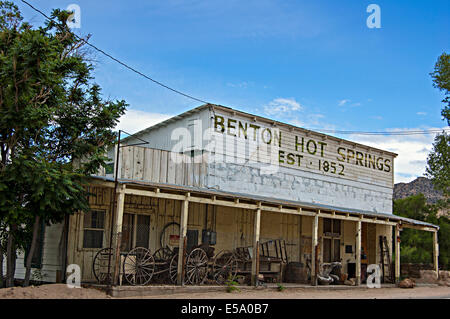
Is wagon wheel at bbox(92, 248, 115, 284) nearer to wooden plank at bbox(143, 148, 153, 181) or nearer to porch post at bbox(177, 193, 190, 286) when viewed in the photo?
porch post at bbox(177, 193, 190, 286)

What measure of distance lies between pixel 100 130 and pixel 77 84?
69.8 inches

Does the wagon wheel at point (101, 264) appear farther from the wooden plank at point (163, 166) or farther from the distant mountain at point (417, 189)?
the distant mountain at point (417, 189)

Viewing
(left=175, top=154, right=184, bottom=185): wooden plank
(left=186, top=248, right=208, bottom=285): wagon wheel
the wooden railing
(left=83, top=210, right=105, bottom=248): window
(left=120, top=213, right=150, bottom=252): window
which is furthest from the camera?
(left=175, top=154, right=184, bottom=185): wooden plank

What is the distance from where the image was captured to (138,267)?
14.7 meters

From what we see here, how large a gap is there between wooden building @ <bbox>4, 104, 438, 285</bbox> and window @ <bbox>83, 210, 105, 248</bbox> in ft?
0.11

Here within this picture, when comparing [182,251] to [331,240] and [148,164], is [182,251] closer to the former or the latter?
[148,164]

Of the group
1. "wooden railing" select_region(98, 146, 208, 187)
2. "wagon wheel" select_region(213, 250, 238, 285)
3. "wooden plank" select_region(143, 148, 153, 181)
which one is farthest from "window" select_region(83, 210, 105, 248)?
"wagon wheel" select_region(213, 250, 238, 285)

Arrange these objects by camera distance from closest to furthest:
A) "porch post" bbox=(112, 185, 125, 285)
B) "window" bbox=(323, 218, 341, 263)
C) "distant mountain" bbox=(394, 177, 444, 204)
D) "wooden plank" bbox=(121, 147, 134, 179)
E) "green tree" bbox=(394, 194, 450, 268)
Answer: "porch post" bbox=(112, 185, 125, 285)
"wooden plank" bbox=(121, 147, 134, 179)
"window" bbox=(323, 218, 341, 263)
"green tree" bbox=(394, 194, 450, 268)
"distant mountain" bbox=(394, 177, 444, 204)

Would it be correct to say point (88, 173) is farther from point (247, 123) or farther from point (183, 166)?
point (247, 123)

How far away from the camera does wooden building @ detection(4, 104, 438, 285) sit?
16.1 meters

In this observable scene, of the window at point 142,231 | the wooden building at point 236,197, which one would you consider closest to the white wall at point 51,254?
the wooden building at point 236,197

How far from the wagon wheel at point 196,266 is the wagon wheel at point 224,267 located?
0.61m

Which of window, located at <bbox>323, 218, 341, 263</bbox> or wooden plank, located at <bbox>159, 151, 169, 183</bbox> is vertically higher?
wooden plank, located at <bbox>159, 151, 169, 183</bbox>
